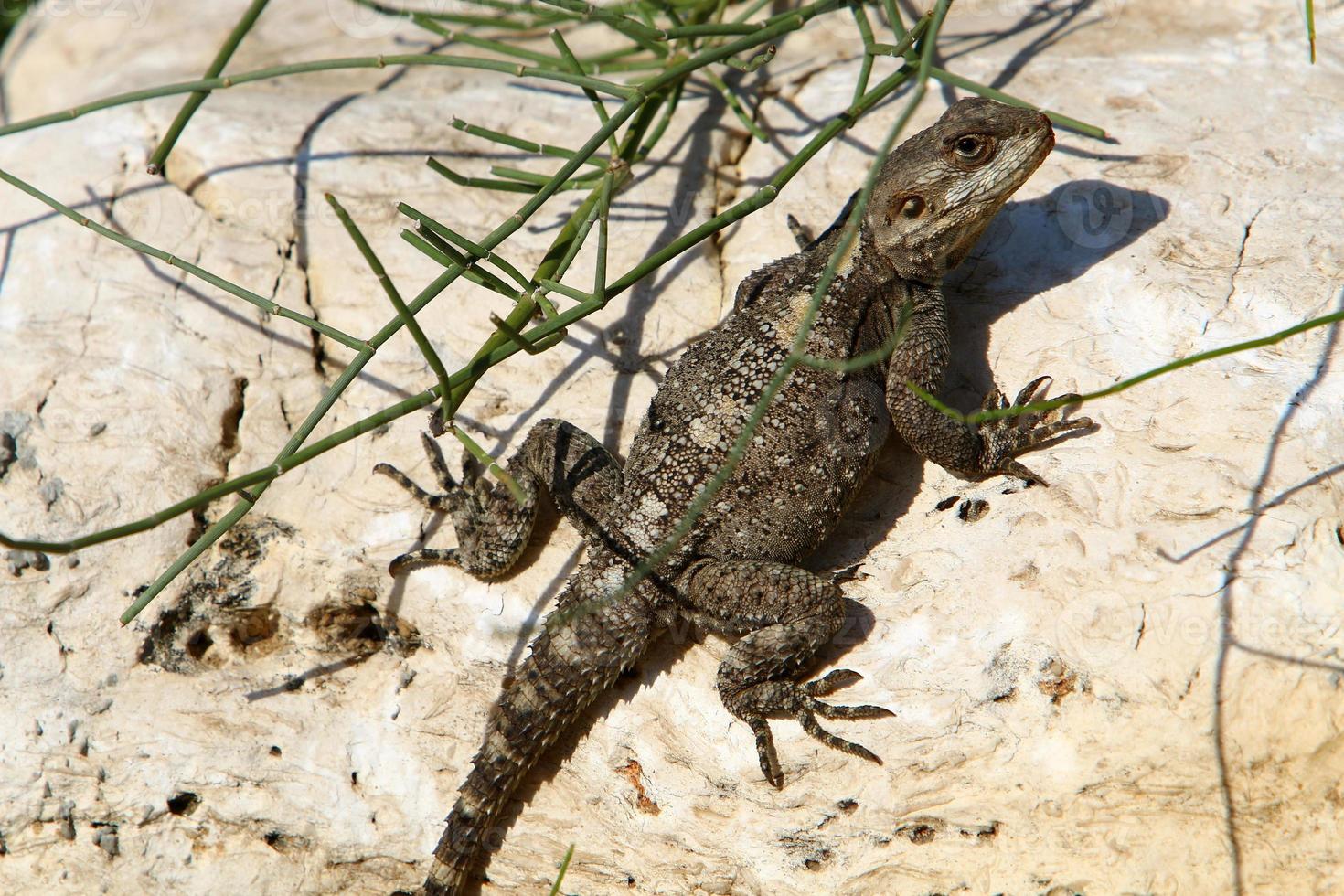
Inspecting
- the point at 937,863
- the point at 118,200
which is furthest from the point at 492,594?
the point at 118,200

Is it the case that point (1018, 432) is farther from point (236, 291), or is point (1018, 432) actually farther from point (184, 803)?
point (184, 803)

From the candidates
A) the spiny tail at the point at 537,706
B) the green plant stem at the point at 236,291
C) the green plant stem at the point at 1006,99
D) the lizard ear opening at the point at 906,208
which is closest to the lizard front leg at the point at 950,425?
the lizard ear opening at the point at 906,208

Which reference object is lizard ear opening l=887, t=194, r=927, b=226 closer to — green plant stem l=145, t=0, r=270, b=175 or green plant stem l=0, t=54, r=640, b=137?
green plant stem l=0, t=54, r=640, b=137

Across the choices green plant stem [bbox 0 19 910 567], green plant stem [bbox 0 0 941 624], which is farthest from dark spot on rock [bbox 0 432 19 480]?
green plant stem [bbox 0 0 941 624]

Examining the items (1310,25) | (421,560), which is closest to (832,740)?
(421,560)

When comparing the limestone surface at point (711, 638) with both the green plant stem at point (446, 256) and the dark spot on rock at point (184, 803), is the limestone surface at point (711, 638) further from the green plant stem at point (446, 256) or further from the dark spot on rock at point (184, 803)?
the green plant stem at point (446, 256)

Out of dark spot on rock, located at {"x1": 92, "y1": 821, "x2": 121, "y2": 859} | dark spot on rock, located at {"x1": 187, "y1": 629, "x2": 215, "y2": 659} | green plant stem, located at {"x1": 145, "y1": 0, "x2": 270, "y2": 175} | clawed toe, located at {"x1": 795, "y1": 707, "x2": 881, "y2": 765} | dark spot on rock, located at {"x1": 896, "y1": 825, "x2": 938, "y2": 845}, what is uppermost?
green plant stem, located at {"x1": 145, "y1": 0, "x2": 270, "y2": 175}
